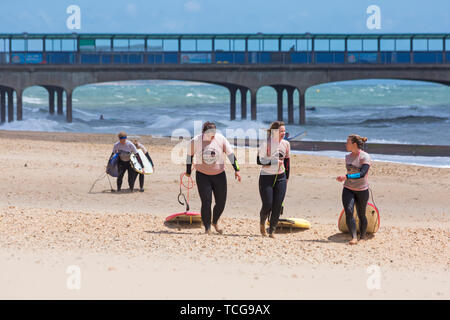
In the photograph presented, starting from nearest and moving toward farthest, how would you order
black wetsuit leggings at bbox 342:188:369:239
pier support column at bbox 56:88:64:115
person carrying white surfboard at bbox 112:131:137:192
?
black wetsuit leggings at bbox 342:188:369:239 < person carrying white surfboard at bbox 112:131:137:192 < pier support column at bbox 56:88:64:115

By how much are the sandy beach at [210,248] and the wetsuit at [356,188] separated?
1.03 feet

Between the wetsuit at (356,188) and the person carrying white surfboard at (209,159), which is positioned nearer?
the wetsuit at (356,188)

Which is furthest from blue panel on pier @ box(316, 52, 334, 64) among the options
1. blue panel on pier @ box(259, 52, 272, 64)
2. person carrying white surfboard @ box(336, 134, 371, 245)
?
person carrying white surfboard @ box(336, 134, 371, 245)

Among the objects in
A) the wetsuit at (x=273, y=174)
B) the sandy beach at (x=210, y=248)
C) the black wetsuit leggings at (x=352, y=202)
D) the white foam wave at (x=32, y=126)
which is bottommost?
the sandy beach at (x=210, y=248)

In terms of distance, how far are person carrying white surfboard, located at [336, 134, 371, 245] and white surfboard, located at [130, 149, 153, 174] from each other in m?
6.05

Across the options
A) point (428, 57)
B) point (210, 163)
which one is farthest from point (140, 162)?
point (428, 57)

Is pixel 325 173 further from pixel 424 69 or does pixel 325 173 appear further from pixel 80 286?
pixel 424 69

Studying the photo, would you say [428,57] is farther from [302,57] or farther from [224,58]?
[224,58]

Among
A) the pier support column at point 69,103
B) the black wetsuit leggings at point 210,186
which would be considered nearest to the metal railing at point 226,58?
the pier support column at point 69,103

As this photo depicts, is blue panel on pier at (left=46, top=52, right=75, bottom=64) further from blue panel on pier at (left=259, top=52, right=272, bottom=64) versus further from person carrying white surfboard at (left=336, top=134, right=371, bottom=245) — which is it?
person carrying white surfboard at (left=336, top=134, right=371, bottom=245)

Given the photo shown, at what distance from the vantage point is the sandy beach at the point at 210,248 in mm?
6371

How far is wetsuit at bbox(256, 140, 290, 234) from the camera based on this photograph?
8781mm

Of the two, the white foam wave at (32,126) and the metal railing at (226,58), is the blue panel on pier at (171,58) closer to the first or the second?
the metal railing at (226,58)

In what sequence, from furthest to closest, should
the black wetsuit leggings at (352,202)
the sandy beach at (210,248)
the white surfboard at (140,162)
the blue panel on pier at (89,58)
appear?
the blue panel on pier at (89,58) < the white surfboard at (140,162) < the black wetsuit leggings at (352,202) < the sandy beach at (210,248)
